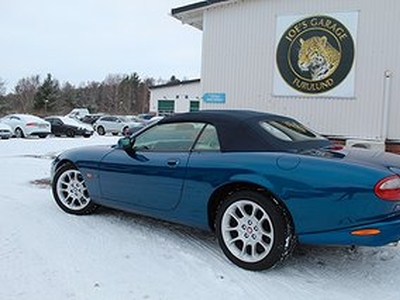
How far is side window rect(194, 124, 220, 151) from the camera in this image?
13.9 ft

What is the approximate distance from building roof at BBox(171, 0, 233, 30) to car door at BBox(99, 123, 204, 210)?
697 centimetres

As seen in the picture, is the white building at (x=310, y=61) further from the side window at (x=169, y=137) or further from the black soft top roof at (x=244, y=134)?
the side window at (x=169, y=137)

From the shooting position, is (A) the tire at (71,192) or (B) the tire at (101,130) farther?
(B) the tire at (101,130)

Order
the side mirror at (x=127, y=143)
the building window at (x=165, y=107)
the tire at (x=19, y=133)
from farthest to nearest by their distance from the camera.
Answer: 1. the building window at (x=165, y=107)
2. the tire at (x=19, y=133)
3. the side mirror at (x=127, y=143)

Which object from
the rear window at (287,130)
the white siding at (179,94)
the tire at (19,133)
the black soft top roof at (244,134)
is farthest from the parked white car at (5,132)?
the rear window at (287,130)

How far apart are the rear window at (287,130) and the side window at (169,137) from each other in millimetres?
658

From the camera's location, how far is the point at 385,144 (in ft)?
31.4

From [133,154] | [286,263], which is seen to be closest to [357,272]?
[286,263]

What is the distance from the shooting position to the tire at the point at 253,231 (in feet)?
12.0

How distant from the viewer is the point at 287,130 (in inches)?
176

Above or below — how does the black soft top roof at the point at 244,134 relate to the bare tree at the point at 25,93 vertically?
below

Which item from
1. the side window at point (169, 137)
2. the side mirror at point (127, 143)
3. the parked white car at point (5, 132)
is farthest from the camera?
the parked white car at point (5, 132)

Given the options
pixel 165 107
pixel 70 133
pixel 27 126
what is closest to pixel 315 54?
pixel 27 126

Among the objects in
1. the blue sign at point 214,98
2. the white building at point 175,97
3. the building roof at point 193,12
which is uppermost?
the building roof at point 193,12
